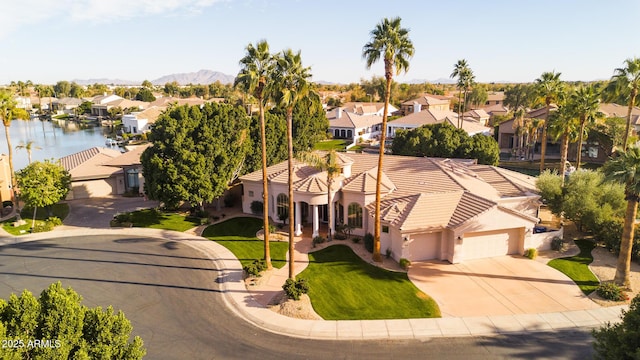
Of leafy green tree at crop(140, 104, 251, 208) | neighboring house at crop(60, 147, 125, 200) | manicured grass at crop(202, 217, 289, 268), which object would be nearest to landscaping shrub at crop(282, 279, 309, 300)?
manicured grass at crop(202, 217, 289, 268)

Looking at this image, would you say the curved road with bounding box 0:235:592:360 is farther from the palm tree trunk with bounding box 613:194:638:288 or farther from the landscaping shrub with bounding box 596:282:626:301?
the palm tree trunk with bounding box 613:194:638:288

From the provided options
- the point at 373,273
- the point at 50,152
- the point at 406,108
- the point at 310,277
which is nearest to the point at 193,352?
the point at 310,277

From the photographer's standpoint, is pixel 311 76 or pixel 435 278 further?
pixel 435 278

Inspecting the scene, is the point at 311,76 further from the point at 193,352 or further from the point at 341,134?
the point at 341,134

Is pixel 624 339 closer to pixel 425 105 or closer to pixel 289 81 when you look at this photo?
pixel 289 81

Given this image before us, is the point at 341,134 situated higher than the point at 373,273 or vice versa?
the point at 341,134

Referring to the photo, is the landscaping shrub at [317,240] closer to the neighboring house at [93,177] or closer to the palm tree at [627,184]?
the palm tree at [627,184]
